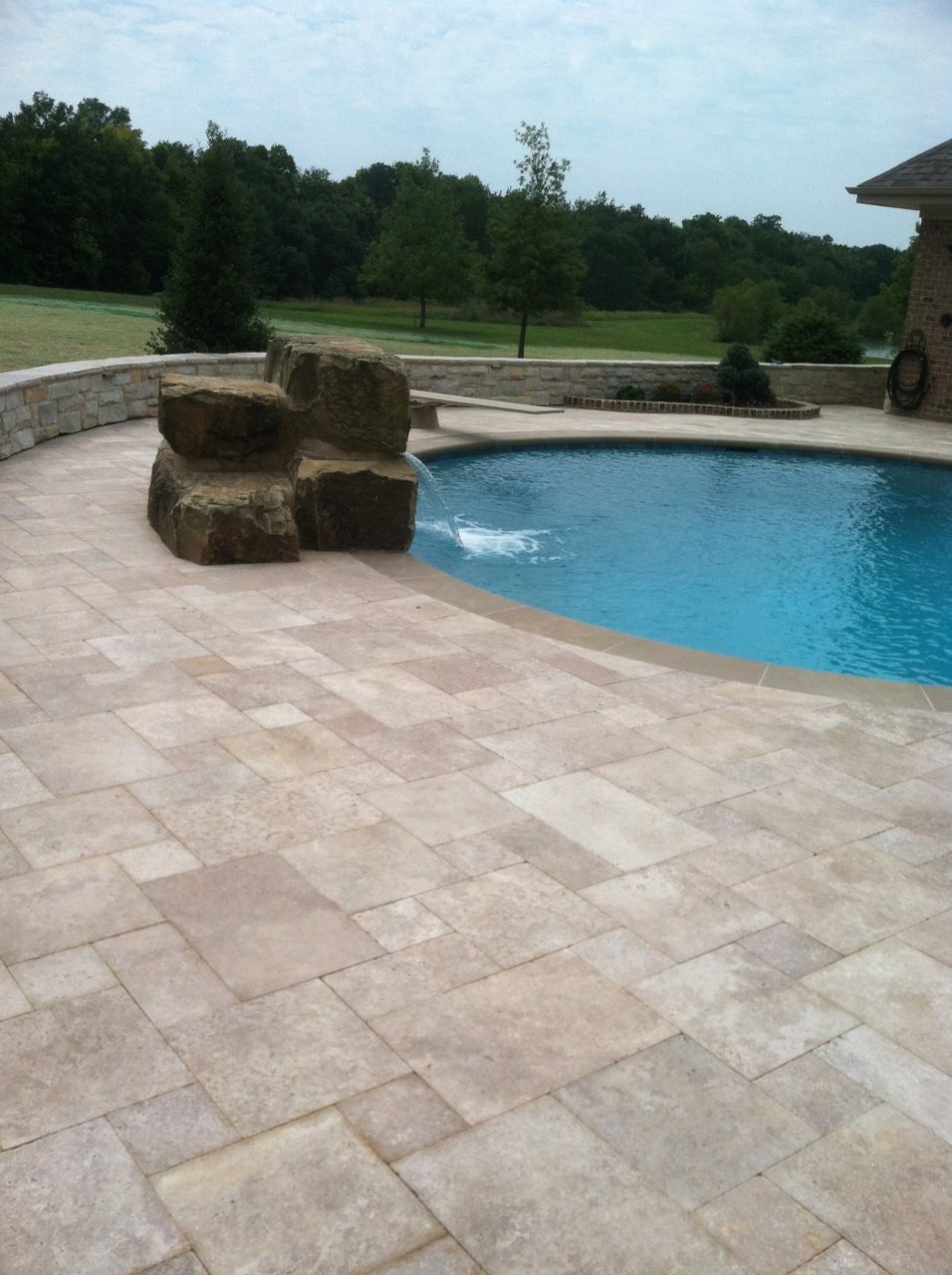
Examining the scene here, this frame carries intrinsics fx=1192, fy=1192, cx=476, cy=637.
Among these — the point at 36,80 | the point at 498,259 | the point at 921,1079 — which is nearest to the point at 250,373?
the point at 498,259

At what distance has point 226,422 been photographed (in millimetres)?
8148

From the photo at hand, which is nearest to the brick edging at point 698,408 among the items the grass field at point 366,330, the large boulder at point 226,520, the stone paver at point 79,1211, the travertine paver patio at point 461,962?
the grass field at point 366,330

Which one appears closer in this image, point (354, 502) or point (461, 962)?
point (461, 962)

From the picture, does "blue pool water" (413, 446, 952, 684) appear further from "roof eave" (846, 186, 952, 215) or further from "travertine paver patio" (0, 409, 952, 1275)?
"roof eave" (846, 186, 952, 215)

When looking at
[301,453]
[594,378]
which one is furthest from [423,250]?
[301,453]

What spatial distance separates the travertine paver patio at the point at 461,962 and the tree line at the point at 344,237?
28.9 metres

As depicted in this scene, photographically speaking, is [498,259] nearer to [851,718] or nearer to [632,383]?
[632,383]

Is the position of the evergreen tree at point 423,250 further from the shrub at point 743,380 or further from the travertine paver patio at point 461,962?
the travertine paver patio at point 461,962

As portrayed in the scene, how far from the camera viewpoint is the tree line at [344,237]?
4131 centimetres

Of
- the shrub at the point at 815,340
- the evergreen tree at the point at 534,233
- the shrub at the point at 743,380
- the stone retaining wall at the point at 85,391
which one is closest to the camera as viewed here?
the stone retaining wall at the point at 85,391

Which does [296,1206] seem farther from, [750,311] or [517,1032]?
[750,311]

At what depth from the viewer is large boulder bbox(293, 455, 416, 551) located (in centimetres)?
812

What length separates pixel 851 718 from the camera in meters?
5.71

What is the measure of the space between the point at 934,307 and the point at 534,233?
24.6 feet
